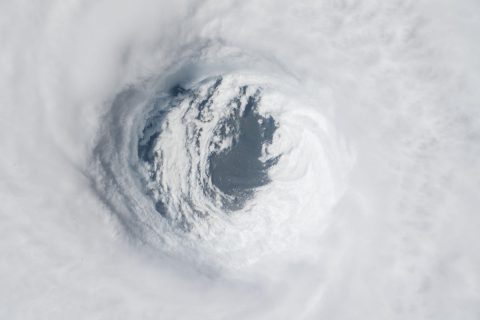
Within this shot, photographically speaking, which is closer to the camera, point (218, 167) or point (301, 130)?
point (301, 130)

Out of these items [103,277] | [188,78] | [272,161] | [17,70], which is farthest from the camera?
[272,161]

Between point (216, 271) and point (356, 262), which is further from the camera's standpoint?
point (216, 271)

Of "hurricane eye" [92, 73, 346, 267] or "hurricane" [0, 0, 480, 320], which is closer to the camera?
"hurricane" [0, 0, 480, 320]

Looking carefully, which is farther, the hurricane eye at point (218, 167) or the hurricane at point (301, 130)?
the hurricane eye at point (218, 167)

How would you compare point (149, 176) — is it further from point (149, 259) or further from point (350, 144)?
point (350, 144)

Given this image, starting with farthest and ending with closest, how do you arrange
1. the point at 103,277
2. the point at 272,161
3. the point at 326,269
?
the point at 272,161 < the point at 326,269 < the point at 103,277

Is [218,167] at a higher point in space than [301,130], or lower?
lower

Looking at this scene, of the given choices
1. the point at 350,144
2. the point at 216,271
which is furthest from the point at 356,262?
the point at 216,271

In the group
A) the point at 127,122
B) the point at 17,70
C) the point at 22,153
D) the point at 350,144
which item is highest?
the point at 350,144
